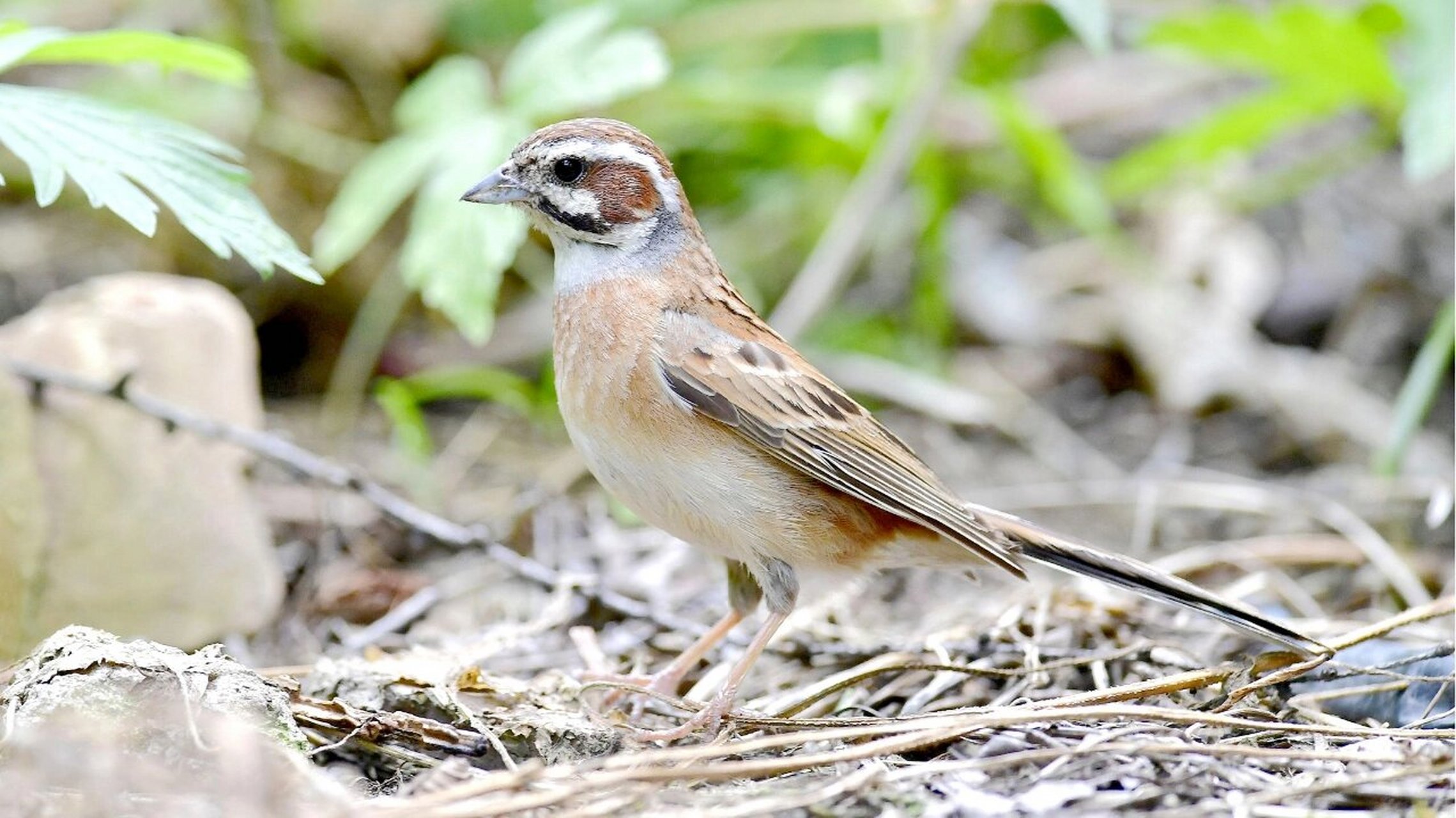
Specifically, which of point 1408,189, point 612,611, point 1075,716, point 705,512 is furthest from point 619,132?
point 1408,189

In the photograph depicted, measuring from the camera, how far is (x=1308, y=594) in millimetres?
5520

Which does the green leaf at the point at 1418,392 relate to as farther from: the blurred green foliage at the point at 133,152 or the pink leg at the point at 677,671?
the blurred green foliage at the point at 133,152

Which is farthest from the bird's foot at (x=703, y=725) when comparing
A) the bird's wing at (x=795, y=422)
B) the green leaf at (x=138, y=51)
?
the green leaf at (x=138, y=51)

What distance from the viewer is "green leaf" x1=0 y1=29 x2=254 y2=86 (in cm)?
364

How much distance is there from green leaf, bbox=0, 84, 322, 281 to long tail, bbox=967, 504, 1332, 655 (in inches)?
84.7

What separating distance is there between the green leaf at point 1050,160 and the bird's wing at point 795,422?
3002 millimetres

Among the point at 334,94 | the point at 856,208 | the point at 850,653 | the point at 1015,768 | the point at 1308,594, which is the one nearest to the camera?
the point at 1015,768

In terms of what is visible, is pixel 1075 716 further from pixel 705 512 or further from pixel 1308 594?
pixel 1308 594

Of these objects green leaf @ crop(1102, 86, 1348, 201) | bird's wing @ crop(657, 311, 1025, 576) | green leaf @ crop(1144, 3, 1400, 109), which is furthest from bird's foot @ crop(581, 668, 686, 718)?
green leaf @ crop(1102, 86, 1348, 201)

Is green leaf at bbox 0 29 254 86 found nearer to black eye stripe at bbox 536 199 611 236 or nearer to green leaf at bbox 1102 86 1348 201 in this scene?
black eye stripe at bbox 536 199 611 236

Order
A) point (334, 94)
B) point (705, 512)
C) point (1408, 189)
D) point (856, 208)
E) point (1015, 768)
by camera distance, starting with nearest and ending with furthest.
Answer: point (1015, 768)
point (705, 512)
point (856, 208)
point (334, 94)
point (1408, 189)

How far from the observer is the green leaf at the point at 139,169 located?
11.3 ft

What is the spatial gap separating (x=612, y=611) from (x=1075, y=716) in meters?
2.03

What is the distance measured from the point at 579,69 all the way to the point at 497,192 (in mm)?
1251
